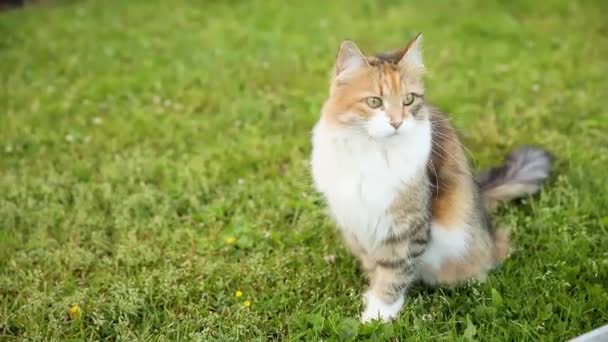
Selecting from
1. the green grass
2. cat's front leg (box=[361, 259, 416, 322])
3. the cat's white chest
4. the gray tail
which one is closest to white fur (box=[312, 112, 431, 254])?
the cat's white chest

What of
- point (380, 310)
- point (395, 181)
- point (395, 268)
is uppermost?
point (395, 181)

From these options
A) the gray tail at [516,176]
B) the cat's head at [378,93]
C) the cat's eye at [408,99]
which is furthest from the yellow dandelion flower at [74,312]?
the gray tail at [516,176]

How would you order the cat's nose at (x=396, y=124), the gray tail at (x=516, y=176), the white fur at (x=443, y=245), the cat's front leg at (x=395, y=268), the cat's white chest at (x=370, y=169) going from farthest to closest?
the gray tail at (x=516, y=176)
the white fur at (x=443, y=245)
the cat's front leg at (x=395, y=268)
the cat's white chest at (x=370, y=169)
the cat's nose at (x=396, y=124)

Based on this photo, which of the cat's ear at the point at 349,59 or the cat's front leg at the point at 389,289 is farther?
the cat's front leg at the point at 389,289

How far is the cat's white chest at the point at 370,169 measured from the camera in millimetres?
2635

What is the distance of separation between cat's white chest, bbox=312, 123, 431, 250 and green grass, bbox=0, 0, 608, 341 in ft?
1.56

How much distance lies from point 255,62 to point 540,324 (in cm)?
373

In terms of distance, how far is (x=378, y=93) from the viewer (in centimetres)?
257

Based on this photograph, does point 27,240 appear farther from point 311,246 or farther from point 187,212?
point 311,246

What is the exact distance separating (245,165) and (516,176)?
169 centimetres

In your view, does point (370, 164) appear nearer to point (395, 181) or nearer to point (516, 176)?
point (395, 181)

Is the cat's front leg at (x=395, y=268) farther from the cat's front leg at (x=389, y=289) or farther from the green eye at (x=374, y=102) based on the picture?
the green eye at (x=374, y=102)

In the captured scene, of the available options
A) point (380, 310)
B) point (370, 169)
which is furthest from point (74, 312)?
point (370, 169)

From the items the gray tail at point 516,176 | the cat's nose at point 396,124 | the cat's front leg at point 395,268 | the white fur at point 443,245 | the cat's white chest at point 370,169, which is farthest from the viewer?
the gray tail at point 516,176
